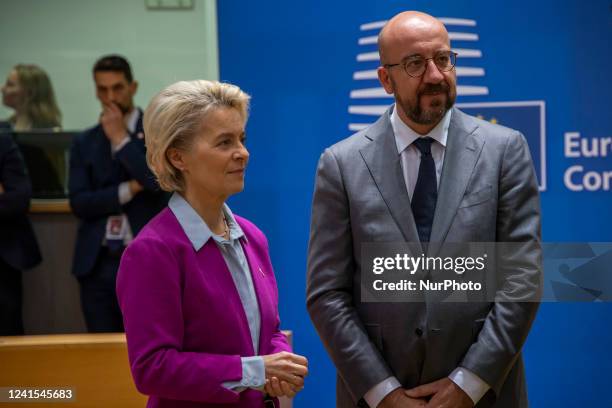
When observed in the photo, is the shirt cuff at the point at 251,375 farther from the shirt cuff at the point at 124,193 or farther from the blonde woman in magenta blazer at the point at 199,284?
the shirt cuff at the point at 124,193

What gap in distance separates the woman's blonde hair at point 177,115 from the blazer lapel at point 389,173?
572 mm

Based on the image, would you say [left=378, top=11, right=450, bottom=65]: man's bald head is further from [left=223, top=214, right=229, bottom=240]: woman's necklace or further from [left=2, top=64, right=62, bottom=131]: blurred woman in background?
[left=2, top=64, right=62, bottom=131]: blurred woman in background

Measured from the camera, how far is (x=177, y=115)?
1.93 meters

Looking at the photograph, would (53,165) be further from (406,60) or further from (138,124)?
(406,60)

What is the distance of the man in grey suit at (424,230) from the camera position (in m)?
2.31

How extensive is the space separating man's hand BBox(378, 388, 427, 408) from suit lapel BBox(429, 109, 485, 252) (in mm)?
404

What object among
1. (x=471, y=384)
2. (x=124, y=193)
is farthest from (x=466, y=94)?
(x=124, y=193)

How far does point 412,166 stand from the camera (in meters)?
2.44

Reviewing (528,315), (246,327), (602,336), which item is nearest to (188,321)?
(246,327)

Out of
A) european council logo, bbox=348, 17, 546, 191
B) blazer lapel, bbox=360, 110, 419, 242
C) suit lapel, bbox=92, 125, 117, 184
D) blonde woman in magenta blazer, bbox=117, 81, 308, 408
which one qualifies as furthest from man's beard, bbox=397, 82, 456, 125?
suit lapel, bbox=92, 125, 117, 184

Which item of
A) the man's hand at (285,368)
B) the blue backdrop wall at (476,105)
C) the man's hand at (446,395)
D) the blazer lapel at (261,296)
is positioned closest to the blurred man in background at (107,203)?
the blue backdrop wall at (476,105)

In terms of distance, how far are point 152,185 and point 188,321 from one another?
2142 millimetres

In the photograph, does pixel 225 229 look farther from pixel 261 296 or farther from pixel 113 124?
pixel 113 124

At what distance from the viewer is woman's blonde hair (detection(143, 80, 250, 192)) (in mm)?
1934
